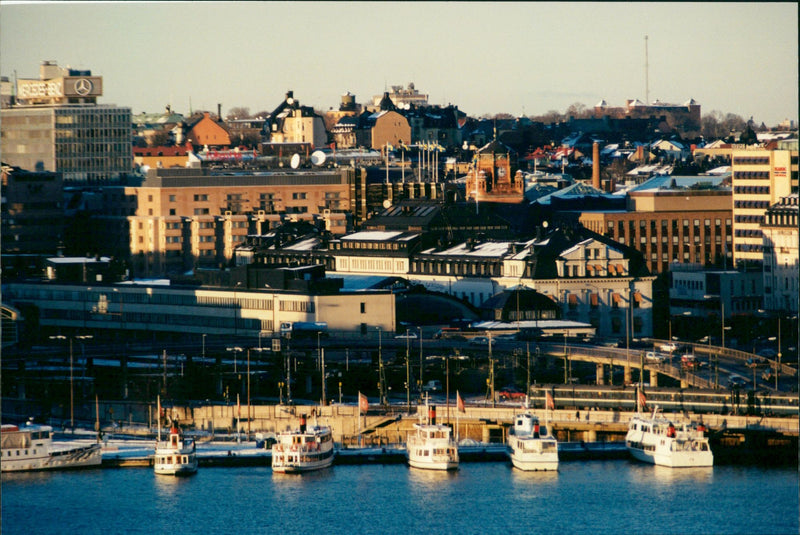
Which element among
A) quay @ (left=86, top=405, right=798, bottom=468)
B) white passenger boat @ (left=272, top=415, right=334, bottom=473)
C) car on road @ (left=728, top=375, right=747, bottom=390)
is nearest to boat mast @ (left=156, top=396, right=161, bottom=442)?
quay @ (left=86, top=405, right=798, bottom=468)

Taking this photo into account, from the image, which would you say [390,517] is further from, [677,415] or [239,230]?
[239,230]

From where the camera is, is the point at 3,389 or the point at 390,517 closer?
the point at 390,517

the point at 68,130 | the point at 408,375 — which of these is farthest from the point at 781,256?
the point at 68,130

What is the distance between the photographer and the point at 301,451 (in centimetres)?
4938

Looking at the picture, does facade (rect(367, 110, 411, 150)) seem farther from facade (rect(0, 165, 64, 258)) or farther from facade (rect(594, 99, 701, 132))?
facade (rect(0, 165, 64, 258))

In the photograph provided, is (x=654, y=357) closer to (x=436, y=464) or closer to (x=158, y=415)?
(x=436, y=464)

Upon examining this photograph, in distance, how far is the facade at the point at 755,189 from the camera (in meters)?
76.4

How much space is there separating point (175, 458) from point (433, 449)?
17.9 feet

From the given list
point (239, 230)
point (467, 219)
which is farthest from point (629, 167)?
point (467, 219)

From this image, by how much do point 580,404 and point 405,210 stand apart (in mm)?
30204

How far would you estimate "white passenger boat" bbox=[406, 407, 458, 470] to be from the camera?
1929 inches

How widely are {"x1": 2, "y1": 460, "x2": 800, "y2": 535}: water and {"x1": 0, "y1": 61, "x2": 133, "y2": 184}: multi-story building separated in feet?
176

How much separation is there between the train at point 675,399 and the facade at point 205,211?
119 ft

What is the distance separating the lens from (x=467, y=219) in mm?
79500
